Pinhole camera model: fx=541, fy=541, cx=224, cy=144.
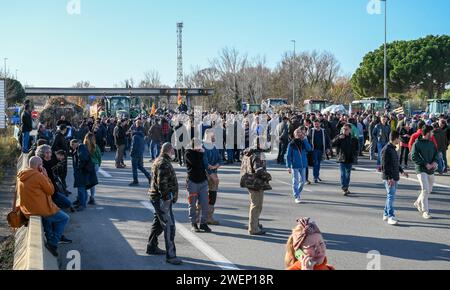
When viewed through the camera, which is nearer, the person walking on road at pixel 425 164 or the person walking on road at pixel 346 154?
the person walking on road at pixel 425 164

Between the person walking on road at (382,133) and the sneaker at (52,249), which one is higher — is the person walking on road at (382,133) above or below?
above

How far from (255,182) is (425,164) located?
13.1 ft

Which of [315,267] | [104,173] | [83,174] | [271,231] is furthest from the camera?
[104,173]

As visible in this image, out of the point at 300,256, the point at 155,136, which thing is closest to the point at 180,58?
the point at 155,136

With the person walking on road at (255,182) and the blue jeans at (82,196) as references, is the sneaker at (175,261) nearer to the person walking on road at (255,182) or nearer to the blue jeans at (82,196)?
the person walking on road at (255,182)

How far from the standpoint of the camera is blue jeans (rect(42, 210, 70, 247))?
8.38 m

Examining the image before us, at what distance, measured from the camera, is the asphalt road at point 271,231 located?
821 centimetres

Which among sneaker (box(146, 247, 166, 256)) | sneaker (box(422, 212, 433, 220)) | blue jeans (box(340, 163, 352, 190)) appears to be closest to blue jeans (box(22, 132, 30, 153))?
blue jeans (box(340, 163, 352, 190))

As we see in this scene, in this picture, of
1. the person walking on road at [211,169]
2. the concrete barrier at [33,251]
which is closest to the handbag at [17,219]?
the concrete barrier at [33,251]

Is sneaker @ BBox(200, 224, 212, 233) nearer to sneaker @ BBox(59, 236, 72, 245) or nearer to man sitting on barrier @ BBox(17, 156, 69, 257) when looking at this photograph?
sneaker @ BBox(59, 236, 72, 245)

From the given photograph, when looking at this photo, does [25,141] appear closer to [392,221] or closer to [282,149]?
[282,149]

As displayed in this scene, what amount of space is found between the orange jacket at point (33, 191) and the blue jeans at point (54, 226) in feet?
0.75

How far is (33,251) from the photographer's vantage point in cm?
702
